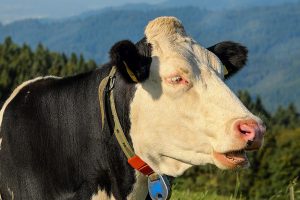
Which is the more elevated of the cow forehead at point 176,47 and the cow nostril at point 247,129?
the cow forehead at point 176,47

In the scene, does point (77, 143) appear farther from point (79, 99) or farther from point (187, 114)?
point (187, 114)

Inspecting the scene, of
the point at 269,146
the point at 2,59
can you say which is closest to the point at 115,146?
the point at 269,146

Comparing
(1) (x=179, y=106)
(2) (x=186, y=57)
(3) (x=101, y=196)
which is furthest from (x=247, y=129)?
(3) (x=101, y=196)

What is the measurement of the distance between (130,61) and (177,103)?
485mm

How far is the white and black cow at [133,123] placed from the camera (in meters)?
5.60

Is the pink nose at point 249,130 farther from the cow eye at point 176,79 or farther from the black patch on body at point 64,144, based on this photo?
the black patch on body at point 64,144

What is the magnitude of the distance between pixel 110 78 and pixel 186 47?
2.19 ft

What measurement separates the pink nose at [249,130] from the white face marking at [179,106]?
18 cm

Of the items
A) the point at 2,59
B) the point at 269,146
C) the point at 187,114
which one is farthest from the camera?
the point at 2,59

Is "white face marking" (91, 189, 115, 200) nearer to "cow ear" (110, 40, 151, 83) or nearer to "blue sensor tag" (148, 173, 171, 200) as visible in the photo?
"blue sensor tag" (148, 173, 171, 200)

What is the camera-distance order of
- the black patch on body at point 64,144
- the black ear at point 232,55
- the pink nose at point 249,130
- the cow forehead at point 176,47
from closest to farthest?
the pink nose at point 249,130 < the cow forehead at point 176,47 < the black patch on body at point 64,144 < the black ear at point 232,55

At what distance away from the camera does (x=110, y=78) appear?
239 inches

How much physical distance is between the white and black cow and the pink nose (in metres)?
0.01

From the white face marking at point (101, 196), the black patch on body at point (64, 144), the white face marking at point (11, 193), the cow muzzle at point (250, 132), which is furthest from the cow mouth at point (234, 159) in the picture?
the white face marking at point (11, 193)
